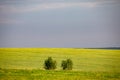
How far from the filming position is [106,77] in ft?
51.4

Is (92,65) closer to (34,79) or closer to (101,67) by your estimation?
(101,67)

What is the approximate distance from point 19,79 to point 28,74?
6.14 feet

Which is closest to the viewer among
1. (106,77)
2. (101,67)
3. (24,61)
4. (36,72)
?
(106,77)

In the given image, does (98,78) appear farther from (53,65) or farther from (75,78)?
(53,65)

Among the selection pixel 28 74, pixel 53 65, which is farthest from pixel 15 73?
pixel 53 65

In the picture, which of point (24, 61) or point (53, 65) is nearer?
point (53, 65)

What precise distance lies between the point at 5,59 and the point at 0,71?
14296mm

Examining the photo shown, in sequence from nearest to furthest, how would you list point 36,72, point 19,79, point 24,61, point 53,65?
point 19,79 < point 36,72 < point 53,65 < point 24,61

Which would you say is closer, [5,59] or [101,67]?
[101,67]

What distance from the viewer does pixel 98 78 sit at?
49.4 feet

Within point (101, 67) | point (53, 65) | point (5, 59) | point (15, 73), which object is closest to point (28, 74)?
point (15, 73)

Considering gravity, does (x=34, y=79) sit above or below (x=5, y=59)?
below

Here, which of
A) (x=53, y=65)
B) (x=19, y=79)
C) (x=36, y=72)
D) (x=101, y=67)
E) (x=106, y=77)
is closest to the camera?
(x=19, y=79)

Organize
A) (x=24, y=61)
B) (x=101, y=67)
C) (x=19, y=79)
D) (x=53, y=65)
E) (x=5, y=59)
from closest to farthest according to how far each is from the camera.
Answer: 1. (x=19, y=79)
2. (x=53, y=65)
3. (x=101, y=67)
4. (x=24, y=61)
5. (x=5, y=59)
